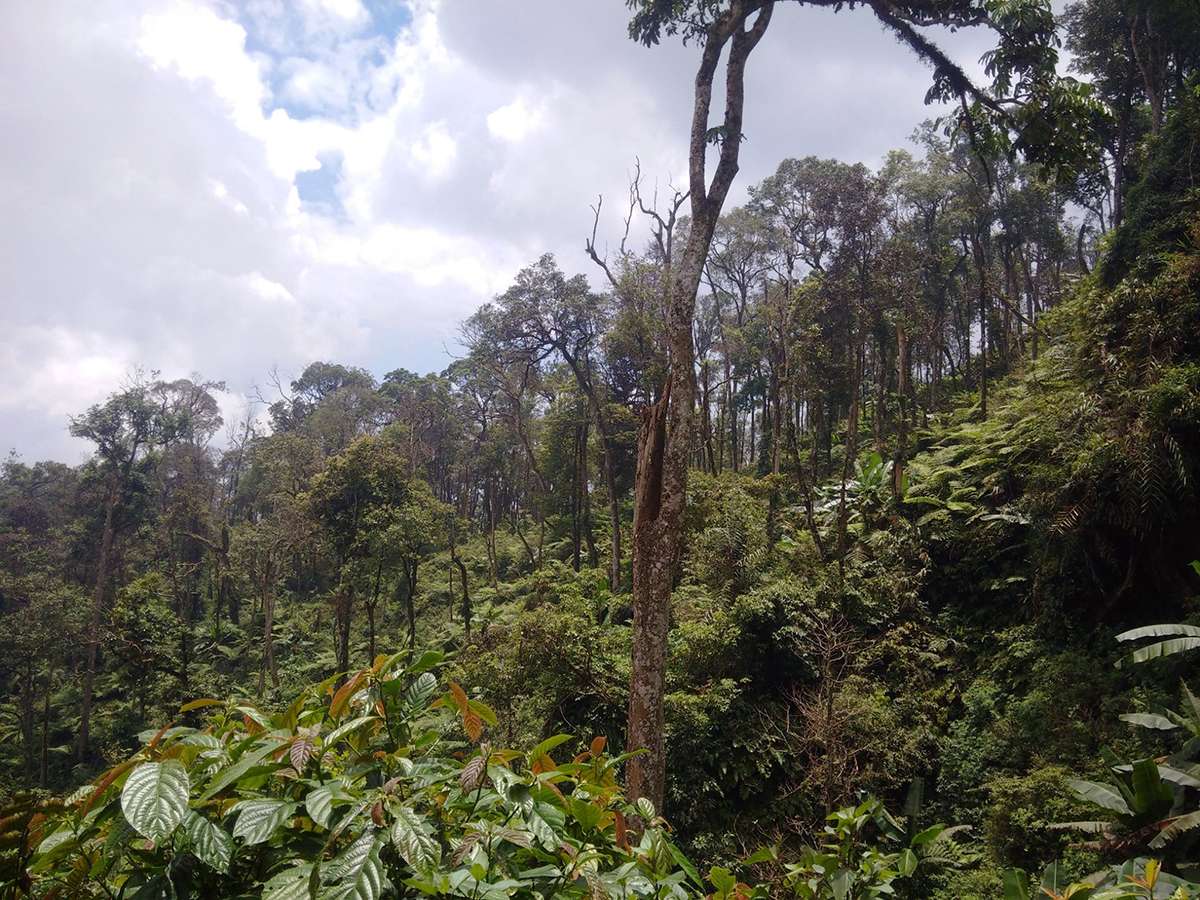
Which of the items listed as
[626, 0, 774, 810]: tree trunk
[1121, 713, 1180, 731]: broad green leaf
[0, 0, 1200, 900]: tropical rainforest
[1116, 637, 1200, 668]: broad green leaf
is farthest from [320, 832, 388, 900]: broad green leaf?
[1116, 637, 1200, 668]: broad green leaf

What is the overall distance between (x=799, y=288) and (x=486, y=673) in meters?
11.3

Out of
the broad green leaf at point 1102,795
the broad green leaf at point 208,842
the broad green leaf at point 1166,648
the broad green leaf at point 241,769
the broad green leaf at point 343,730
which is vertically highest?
the broad green leaf at point 343,730

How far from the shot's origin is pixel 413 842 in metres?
0.96

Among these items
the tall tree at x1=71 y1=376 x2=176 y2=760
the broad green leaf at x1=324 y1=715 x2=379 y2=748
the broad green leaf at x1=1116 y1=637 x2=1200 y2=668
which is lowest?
the broad green leaf at x1=1116 y1=637 x2=1200 y2=668

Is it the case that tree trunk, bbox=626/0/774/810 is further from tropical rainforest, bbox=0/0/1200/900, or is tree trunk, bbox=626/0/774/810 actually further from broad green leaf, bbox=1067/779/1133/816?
broad green leaf, bbox=1067/779/1133/816

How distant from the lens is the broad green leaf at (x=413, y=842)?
0.94m

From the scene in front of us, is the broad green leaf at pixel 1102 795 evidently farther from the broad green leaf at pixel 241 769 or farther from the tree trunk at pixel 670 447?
the broad green leaf at pixel 241 769

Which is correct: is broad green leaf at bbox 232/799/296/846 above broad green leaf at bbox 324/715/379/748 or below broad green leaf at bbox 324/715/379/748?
below

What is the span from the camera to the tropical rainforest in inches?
46.4

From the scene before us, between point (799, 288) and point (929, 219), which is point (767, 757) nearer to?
point (799, 288)

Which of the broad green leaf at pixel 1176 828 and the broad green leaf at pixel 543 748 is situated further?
the broad green leaf at pixel 1176 828

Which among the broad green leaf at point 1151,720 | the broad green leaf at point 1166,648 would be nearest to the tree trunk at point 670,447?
the broad green leaf at point 1151,720

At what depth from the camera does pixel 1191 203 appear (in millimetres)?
8844

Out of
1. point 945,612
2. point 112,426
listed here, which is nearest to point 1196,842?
point 945,612
